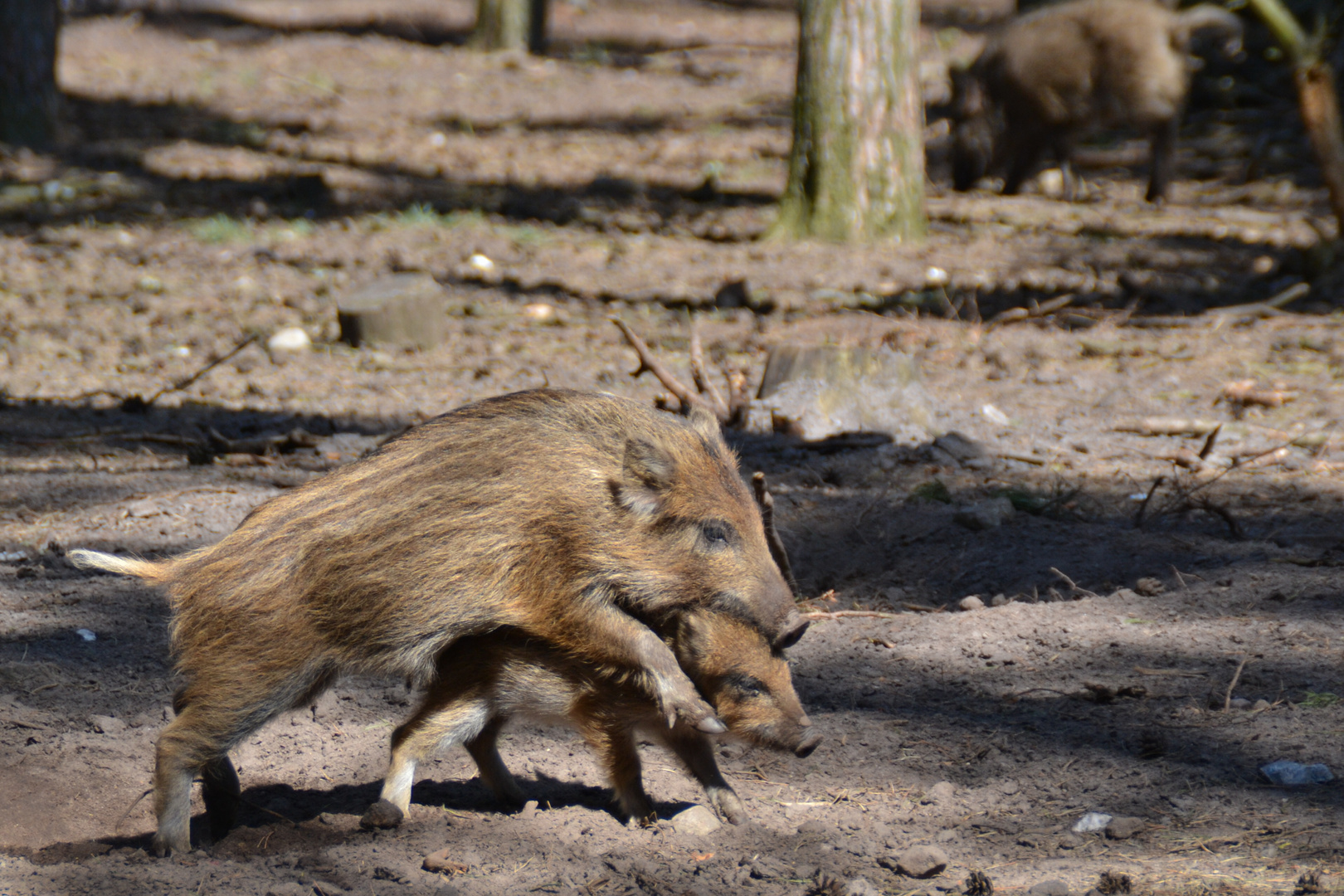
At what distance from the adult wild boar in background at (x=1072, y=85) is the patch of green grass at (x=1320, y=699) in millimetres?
9089

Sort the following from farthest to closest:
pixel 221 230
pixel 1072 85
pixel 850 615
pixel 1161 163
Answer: pixel 1072 85, pixel 1161 163, pixel 221 230, pixel 850 615

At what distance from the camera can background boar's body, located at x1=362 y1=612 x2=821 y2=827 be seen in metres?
2.91

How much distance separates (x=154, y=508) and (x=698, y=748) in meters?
2.65

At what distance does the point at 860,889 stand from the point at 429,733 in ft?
3.50

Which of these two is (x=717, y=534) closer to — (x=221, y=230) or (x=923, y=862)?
(x=923, y=862)

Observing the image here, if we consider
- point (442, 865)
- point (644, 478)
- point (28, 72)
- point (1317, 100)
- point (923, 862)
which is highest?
point (1317, 100)

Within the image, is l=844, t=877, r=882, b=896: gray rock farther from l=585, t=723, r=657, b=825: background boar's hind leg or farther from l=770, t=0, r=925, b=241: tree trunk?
l=770, t=0, r=925, b=241: tree trunk

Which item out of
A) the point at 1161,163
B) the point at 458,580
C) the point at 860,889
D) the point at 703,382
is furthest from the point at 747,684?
the point at 1161,163

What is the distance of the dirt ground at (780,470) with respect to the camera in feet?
9.55

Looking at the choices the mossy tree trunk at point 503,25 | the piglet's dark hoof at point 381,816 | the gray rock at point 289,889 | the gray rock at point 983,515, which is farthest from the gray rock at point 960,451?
the mossy tree trunk at point 503,25

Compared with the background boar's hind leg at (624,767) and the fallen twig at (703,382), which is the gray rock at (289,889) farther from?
the fallen twig at (703,382)

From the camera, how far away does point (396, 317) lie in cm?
747

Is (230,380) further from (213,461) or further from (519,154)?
(519,154)

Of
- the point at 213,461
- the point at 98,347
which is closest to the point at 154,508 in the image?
the point at 213,461
